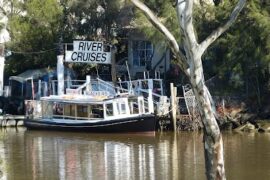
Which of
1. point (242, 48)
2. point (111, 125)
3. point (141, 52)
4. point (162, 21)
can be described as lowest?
point (111, 125)

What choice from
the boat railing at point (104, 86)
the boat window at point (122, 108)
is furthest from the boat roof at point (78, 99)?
the boat railing at point (104, 86)

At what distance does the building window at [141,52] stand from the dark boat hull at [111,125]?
10676 mm

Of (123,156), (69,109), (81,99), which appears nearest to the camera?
(123,156)

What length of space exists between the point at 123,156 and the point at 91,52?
17082 millimetres

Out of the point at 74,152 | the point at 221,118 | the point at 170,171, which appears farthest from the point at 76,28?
the point at 170,171

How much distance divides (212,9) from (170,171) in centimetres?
1845

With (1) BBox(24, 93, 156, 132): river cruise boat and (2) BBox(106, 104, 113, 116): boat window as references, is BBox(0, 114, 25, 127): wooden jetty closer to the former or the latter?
(1) BBox(24, 93, 156, 132): river cruise boat

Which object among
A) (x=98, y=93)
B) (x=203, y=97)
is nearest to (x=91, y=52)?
(x=98, y=93)

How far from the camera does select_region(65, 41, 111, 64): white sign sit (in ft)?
141

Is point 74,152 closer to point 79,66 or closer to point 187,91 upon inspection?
point 187,91

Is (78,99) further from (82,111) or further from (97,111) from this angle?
(97,111)

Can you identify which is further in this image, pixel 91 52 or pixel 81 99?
pixel 91 52

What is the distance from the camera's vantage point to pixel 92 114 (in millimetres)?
38031

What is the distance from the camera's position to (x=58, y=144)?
3212 cm
